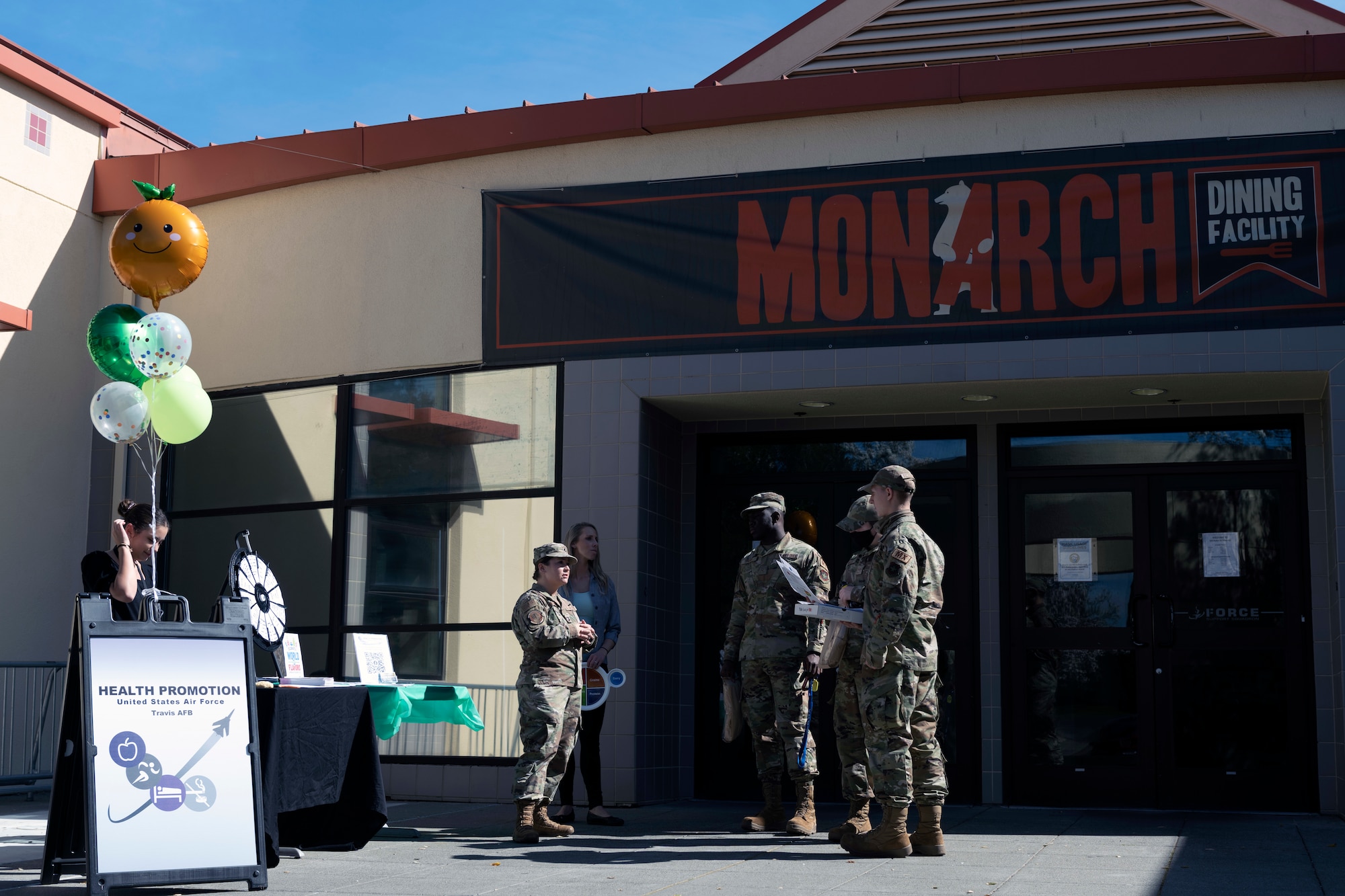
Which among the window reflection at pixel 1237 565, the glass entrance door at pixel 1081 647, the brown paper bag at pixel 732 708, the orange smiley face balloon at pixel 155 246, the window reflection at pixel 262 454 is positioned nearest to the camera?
the brown paper bag at pixel 732 708

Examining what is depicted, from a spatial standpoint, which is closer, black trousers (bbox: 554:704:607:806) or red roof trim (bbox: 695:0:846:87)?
black trousers (bbox: 554:704:607:806)

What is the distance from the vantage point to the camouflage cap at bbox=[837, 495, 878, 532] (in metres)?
7.56

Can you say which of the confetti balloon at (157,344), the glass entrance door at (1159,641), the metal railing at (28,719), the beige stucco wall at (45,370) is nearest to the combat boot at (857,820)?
the glass entrance door at (1159,641)

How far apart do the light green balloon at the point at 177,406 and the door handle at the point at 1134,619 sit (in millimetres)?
6294

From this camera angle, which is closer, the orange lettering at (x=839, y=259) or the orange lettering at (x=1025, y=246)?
the orange lettering at (x=1025, y=246)

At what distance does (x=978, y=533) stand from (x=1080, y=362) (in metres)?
1.58

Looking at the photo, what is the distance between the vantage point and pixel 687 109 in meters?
9.98

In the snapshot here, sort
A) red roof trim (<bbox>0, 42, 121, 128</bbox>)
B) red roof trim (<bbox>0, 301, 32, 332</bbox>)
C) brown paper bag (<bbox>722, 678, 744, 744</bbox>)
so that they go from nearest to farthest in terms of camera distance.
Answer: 1. brown paper bag (<bbox>722, 678, 744, 744</bbox>)
2. red roof trim (<bbox>0, 301, 32, 332</bbox>)
3. red roof trim (<bbox>0, 42, 121, 128</bbox>)

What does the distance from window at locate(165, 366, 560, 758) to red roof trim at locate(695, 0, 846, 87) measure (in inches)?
153

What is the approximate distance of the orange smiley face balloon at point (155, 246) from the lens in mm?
8617

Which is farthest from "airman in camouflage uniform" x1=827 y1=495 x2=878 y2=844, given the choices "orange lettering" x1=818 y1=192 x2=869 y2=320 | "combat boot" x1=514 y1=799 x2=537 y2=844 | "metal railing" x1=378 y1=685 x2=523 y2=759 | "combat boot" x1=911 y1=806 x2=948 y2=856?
"metal railing" x1=378 y1=685 x2=523 y2=759

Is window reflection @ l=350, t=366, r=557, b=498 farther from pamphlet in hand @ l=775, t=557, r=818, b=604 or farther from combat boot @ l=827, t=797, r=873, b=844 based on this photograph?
combat boot @ l=827, t=797, r=873, b=844

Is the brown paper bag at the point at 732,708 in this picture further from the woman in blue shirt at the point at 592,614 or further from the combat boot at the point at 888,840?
the combat boot at the point at 888,840

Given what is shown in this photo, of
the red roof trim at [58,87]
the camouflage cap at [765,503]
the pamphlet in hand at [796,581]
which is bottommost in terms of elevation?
the pamphlet in hand at [796,581]
